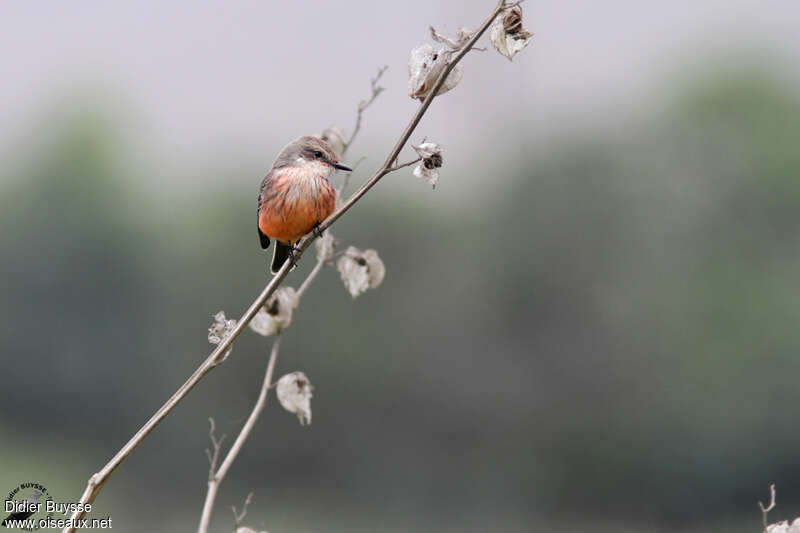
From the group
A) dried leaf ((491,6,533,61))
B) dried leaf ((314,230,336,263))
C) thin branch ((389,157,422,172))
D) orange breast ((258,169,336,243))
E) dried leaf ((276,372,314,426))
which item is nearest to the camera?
thin branch ((389,157,422,172))

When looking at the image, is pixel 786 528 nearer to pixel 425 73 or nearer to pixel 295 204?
pixel 425 73

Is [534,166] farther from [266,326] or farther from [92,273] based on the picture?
[266,326]

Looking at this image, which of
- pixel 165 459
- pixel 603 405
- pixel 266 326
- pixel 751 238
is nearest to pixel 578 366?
pixel 603 405

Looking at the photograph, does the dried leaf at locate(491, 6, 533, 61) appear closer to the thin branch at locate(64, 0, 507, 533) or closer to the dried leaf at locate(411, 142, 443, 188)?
the thin branch at locate(64, 0, 507, 533)

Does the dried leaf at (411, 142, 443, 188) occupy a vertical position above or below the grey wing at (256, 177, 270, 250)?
below

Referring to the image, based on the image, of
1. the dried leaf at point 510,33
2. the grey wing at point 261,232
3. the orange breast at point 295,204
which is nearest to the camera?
the dried leaf at point 510,33

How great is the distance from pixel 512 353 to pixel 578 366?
4.54 ft

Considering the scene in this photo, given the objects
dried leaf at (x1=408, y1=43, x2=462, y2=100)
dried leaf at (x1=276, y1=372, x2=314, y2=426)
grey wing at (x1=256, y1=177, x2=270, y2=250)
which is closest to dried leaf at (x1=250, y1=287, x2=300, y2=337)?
dried leaf at (x1=276, y1=372, x2=314, y2=426)

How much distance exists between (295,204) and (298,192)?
0.13ft

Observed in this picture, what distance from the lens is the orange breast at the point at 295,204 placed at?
3168 mm

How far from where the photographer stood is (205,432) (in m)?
18.0

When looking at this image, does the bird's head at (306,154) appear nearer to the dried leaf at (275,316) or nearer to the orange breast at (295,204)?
the orange breast at (295,204)

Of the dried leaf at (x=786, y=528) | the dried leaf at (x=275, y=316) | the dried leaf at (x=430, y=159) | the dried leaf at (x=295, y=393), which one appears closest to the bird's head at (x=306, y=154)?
the dried leaf at (x=275, y=316)

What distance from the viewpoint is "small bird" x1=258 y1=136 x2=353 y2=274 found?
3.17 meters
